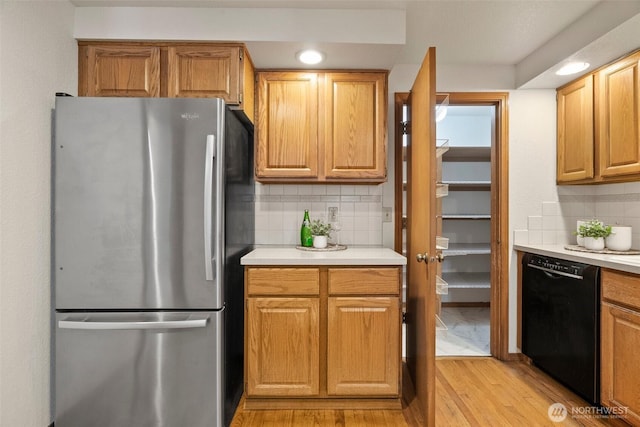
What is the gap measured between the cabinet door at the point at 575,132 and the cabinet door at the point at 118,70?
2.80m

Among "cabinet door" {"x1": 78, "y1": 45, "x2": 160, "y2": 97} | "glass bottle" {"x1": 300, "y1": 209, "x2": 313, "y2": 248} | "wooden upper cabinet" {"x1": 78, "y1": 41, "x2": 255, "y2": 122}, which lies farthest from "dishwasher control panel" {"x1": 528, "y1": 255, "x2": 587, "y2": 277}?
"cabinet door" {"x1": 78, "y1": 45, "x2": 160, "y2": 97}

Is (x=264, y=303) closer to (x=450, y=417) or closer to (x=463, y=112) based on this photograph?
(x=450, y=417)

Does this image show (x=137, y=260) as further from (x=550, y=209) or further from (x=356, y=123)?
(x=550, y=209)

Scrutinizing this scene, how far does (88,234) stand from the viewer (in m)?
1.70

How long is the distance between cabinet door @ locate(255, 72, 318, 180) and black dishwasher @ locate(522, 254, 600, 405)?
5.61 feet

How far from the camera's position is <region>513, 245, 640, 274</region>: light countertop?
1766 millimetres

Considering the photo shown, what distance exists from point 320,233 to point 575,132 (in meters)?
1.98

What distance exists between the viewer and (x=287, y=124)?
2.32 meters

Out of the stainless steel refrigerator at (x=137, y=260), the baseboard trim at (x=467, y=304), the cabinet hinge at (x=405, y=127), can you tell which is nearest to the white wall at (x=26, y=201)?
the stainless steel refrigerator at (x=137, y=260)

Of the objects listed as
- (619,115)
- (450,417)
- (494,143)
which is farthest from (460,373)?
(619,115)

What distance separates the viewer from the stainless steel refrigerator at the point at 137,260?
1.70 metres

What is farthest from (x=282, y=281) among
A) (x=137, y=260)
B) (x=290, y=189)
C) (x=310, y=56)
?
(x=310, y=56)

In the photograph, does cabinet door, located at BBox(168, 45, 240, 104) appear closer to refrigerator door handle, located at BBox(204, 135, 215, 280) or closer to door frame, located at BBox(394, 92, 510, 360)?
refrigerator door handle, located at BBox(204, 135, 215, 280)

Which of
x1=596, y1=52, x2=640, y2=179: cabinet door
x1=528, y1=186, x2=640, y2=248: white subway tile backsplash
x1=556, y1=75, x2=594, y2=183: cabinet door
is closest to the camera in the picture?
x1=596, y1=52, x2=640, y2=179: cabinet door
